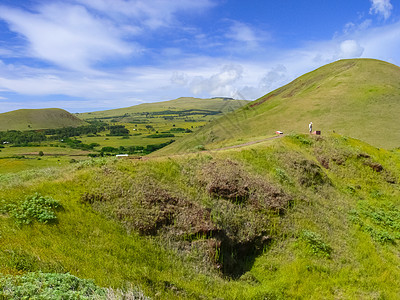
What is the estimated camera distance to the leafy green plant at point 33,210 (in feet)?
27.2

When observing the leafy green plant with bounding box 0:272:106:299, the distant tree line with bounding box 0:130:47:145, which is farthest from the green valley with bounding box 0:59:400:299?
the distant tree line with bounding box 0:130:47:145

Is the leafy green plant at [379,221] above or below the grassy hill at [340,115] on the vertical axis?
below

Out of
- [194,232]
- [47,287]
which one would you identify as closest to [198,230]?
[194,232]

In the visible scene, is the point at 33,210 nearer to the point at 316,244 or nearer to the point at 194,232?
the point at 194,232

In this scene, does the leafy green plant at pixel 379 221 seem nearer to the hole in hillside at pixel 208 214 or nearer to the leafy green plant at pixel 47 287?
the hole in hillside at pixel 208 214

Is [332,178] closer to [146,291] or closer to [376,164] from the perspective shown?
[376,164]

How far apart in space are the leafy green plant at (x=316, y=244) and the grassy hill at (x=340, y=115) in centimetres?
2059

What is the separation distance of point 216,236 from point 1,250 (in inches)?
315

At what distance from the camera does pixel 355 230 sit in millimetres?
15922

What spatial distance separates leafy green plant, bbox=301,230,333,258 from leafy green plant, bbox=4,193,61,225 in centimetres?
1228

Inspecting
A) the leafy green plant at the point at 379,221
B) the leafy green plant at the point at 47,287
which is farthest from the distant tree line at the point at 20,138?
the leafy green plant at the point at 379,221

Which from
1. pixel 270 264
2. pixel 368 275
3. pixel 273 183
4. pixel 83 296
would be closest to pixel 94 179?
pixel 83 296

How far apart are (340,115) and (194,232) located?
4607cm

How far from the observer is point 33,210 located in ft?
28.6
